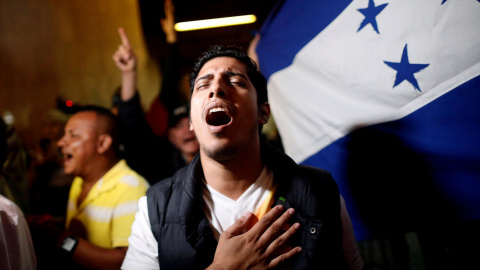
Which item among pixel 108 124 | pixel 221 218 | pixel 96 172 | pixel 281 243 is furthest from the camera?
pixel 108 124

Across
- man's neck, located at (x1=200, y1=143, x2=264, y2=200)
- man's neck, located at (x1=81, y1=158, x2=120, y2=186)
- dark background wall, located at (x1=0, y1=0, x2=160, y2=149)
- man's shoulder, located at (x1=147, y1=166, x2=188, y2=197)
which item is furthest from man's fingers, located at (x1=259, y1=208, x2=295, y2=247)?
dark background wall, located at (x1=0, y1=0, x2=160, y2=149)

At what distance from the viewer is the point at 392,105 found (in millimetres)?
1468

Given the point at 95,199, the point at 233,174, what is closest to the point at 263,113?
the point at 233,174

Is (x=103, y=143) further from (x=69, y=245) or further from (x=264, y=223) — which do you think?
(x=264, y=223)

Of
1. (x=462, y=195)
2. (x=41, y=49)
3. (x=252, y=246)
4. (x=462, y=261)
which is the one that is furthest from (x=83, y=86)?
(x=462, y=261)

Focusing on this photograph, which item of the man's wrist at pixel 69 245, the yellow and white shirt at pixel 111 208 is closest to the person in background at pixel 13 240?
the man's wrist at pixel 69 245

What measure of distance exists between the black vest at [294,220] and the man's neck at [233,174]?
0.28 ft

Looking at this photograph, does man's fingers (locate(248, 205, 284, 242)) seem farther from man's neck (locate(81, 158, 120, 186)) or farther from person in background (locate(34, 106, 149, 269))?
man's neck (locate(81, 158, 120, 186))

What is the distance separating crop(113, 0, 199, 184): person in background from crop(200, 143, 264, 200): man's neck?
1.19 metres

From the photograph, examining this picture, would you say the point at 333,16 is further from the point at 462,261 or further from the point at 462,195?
the point at 462,261

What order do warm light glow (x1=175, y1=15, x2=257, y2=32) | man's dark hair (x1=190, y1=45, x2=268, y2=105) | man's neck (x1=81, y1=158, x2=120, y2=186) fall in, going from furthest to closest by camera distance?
warm light glow (x1=175, y1=15, x2=257, y2=32), man's neck (x1=81, y1=158, x2=120, y2=186), man's dark hair (x1=190, y1=45, x2=268, y2=105)

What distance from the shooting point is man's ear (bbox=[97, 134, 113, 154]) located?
2.05 meters

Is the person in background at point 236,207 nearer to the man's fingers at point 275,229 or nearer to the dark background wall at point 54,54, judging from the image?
the man's fingers at point 275,229

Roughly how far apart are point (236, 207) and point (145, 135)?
54.7 inches
